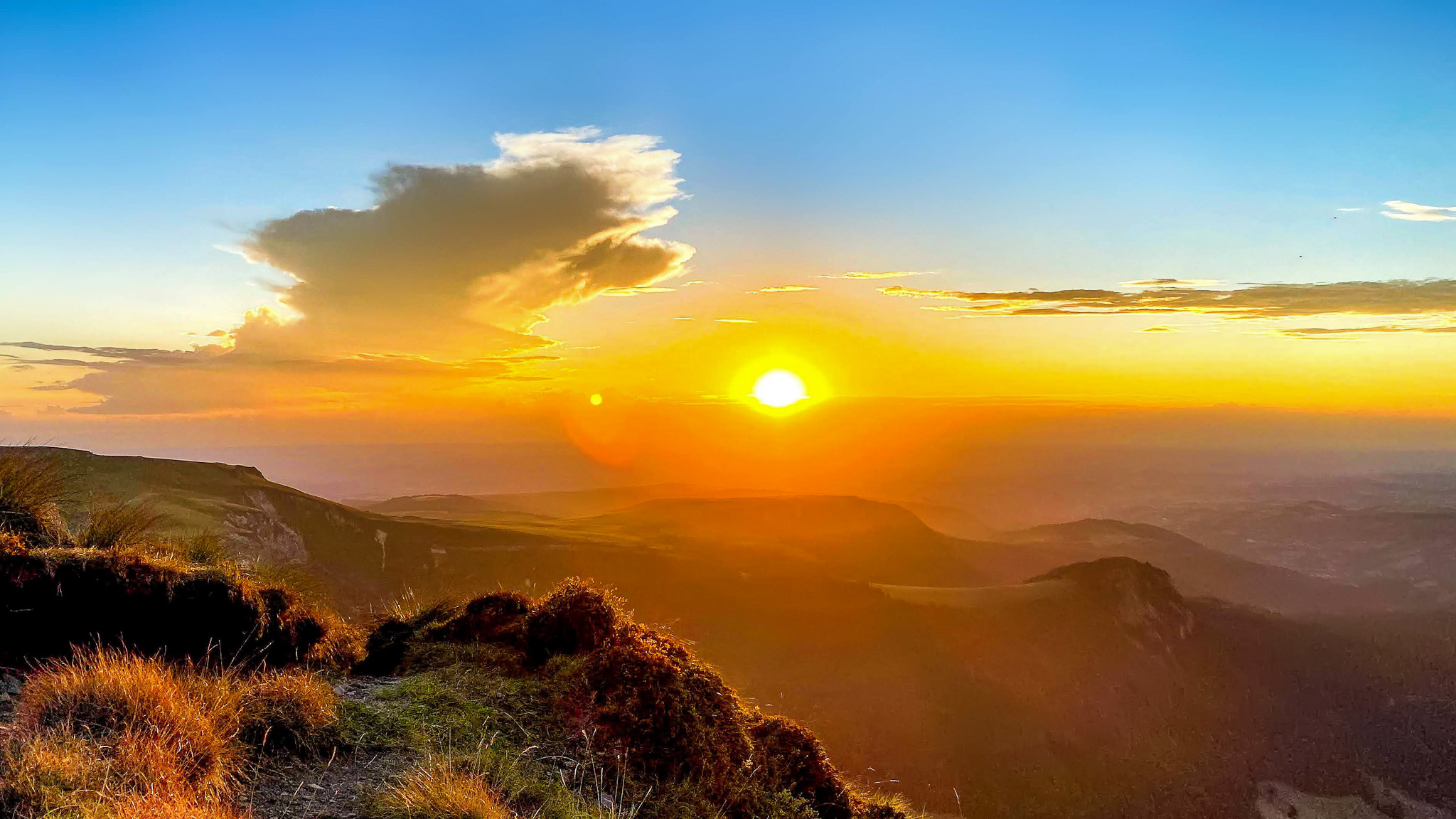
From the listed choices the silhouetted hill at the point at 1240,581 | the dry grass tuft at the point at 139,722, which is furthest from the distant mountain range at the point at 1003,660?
the silhouetted hill at the point at 1240,581

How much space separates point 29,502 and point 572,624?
23.1 feet

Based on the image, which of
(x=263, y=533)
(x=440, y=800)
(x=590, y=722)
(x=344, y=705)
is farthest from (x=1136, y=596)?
(x=440, y=800)

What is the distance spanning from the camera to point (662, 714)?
6941 mm

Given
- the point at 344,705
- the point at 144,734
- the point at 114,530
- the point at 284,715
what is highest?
the point at 114,530

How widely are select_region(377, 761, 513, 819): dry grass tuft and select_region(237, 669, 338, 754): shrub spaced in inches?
42.8

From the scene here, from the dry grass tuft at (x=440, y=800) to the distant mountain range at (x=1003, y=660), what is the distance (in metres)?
40.2

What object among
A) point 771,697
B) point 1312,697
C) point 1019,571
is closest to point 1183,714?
point 1312,697

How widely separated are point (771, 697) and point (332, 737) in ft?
177

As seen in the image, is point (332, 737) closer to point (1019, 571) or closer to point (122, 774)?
point (122, 774)

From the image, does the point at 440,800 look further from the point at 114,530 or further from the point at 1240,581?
the point at 1240,581

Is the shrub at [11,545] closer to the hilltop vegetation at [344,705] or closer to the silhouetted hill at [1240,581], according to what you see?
the hilltop vegetation at [344,705]

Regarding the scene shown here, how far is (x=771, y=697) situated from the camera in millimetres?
55562

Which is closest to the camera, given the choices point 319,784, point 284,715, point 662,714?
point 319,784

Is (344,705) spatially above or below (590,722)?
Answer: above
